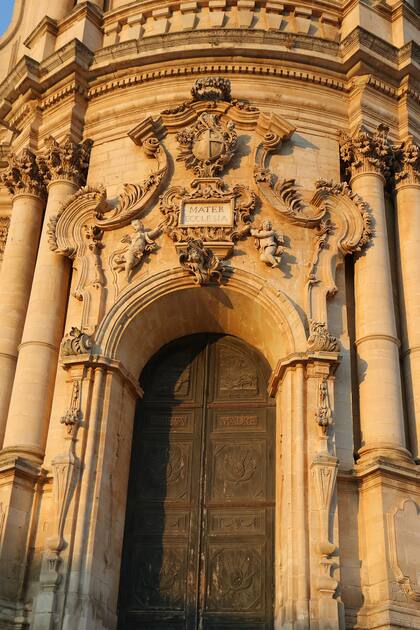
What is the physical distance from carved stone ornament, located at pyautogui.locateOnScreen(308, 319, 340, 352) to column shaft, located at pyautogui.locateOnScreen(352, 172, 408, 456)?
70cm

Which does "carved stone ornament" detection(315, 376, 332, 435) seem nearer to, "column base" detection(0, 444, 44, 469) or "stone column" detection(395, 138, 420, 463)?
"stone column" detection(395, 138, 420, 463)

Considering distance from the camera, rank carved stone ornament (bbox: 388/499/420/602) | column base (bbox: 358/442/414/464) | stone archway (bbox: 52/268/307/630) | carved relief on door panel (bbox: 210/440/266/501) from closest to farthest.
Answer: carved stone ornament (bbox: 388/499/420/602)
stone archway (bbox: 52/268/307/630)
column base (bbox: 358/442/414/464)
carved relief on door panel (bbox: 210/440/266/501)

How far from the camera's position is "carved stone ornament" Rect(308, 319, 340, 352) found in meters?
14.0

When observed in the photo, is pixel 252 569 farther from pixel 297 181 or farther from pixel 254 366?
pixel 297 181

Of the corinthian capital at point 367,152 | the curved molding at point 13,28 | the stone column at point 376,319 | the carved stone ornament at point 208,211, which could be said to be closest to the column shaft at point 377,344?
the stone column at point 376,319

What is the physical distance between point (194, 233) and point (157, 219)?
83 centimetres

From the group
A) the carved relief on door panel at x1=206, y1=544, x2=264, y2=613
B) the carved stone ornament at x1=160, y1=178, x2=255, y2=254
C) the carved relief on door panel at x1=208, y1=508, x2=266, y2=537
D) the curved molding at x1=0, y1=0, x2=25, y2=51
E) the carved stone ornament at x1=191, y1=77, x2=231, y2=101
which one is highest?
the curved molding at x1=0, y1=0, x2=25, y2=51

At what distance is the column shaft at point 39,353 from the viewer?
14422mm

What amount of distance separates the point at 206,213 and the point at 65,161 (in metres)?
3.11

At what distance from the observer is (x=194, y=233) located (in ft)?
50.6

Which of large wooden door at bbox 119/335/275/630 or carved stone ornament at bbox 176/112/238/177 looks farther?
carved stone ornament at bbox 176/112/238/177

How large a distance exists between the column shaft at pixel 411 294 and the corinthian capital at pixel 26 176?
6.85 meters

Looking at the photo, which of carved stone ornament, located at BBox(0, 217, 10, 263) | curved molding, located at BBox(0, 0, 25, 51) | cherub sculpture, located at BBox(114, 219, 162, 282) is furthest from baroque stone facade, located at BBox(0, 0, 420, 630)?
curved molding, located at BBox(0, 0, 25, 51)

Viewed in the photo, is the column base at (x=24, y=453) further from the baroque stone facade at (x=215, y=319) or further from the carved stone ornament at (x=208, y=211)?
the carved stone ornament at (x=208, y=211)
